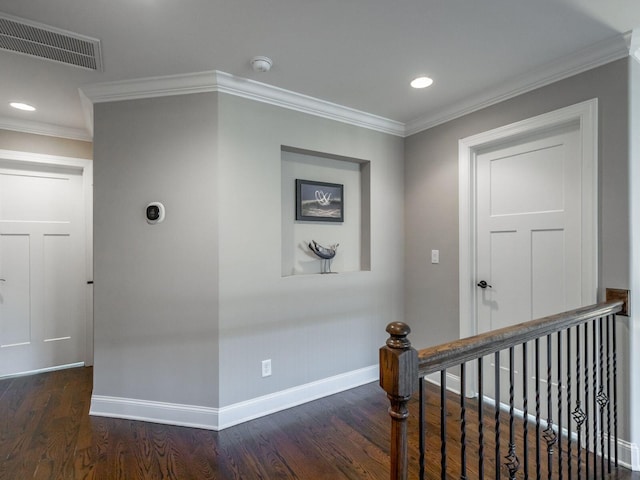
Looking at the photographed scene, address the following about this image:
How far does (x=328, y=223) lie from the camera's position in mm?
3086

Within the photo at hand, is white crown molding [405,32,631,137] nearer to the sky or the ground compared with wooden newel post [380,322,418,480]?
nearer to the sky

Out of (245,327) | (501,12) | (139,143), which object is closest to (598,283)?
(501,12)

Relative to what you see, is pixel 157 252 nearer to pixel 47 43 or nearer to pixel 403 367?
pixel 47 43

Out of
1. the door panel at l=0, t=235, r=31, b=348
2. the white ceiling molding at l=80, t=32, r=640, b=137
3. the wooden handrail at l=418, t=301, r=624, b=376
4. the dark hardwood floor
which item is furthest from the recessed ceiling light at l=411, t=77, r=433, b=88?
the door panel at l=0, t=235, r=31, b=348

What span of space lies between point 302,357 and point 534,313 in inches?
70.3

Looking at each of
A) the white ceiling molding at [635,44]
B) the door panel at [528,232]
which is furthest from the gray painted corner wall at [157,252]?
the white ceiling molding at [635,44]

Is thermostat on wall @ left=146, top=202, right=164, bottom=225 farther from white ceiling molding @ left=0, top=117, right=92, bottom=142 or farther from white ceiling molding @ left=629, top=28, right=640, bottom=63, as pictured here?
white ceiling molding @ left=629, top=28, right=640, bottom=63

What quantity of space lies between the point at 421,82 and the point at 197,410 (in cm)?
284

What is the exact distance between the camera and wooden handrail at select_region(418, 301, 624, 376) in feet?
3.37

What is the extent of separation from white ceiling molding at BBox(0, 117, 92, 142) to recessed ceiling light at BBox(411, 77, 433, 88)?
126 inches

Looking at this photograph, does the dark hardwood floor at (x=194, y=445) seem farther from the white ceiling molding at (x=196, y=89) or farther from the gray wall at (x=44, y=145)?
the white ceiling molding at (x=196, y=89)

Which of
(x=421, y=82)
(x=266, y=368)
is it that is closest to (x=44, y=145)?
(x=266, y=368)

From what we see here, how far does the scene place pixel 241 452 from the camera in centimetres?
206

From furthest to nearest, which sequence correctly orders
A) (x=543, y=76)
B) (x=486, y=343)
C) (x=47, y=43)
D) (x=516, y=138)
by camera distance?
(x=516, y=138), (x=543, y=76), (x=47, y=43), (x=486, y=343)
